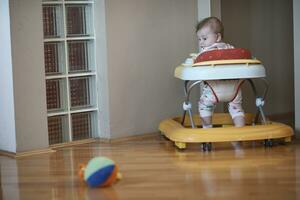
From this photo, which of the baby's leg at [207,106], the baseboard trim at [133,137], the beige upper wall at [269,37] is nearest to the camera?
the baby's leg at [207,106]

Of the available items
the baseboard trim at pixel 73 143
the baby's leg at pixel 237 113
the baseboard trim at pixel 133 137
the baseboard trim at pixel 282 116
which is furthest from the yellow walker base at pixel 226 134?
the baseboard trim at pixel 282 116

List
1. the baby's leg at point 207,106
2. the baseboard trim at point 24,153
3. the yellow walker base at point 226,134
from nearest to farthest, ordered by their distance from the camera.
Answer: the yellow walker base at point 226,134 → the baseboard trim at point 24,153 → the baby's leg at point 207,106

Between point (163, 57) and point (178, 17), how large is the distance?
257 millimetres

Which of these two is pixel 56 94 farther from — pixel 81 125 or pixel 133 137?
pixel 133 137

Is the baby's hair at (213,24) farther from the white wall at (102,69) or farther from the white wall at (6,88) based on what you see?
the white wall at (6,88)

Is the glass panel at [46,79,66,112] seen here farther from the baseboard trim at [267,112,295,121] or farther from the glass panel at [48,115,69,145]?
the baseboard trim at [267,112,295,121]

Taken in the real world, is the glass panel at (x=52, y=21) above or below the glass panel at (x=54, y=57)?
above

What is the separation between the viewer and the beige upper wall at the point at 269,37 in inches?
169

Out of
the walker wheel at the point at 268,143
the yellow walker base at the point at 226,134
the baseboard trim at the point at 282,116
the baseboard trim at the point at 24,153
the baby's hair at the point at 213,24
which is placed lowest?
the baseboard trim at the point at 24,153

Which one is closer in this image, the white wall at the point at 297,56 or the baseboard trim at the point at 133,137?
the white wall at the point at 297,56

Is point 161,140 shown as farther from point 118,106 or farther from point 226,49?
point 226,49

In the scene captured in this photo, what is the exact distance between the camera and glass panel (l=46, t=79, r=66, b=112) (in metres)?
3.61

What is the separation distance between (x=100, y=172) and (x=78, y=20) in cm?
135

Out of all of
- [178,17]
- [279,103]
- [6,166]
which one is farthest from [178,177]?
[279,103]
